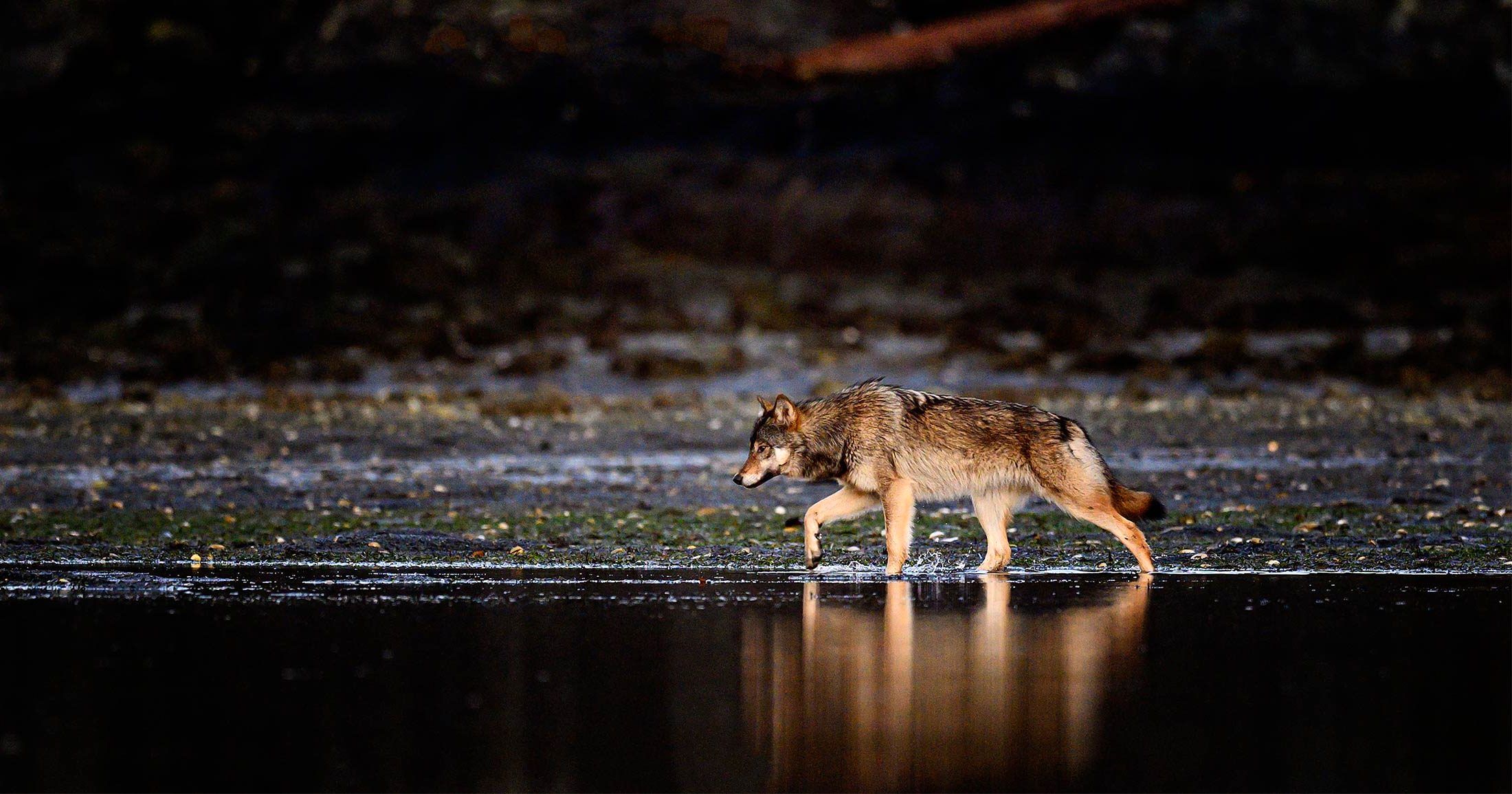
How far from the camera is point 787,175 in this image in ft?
138

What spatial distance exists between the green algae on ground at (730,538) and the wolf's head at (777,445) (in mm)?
575

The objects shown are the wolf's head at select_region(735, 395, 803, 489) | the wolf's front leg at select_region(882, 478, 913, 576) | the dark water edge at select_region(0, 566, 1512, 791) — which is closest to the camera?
the dark water edge at select_region(0, 566, 1512, 791)

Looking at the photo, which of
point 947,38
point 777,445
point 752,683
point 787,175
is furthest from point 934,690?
point 947,38

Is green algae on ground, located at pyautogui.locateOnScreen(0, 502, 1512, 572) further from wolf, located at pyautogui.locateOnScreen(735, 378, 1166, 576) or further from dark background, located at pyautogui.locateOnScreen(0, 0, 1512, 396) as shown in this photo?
dark background, located at pyautogui.locateOnScreen(0, 0, 1512, 396)

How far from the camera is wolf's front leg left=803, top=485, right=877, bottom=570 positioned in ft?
40.7

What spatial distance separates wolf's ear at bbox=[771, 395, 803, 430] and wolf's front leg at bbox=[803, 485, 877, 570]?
57cm

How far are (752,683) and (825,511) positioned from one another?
429 centimetres

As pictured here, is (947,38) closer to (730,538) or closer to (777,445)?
(730,538)

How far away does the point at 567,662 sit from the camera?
29.2ft

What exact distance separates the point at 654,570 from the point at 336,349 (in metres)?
25.2

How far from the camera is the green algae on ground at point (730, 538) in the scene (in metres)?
12.8

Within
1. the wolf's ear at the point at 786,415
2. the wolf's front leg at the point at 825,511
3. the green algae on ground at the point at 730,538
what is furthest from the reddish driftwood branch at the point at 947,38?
the wolf's front leg at the point at 825,511

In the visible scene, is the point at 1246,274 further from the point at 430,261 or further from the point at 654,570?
the point at 654,570

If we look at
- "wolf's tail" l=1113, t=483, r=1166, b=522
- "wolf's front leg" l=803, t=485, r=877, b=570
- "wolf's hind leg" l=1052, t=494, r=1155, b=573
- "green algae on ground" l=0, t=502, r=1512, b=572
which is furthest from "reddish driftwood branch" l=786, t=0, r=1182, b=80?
"wolf's hind leg" l=1052, t=494, r=1155, b=573
